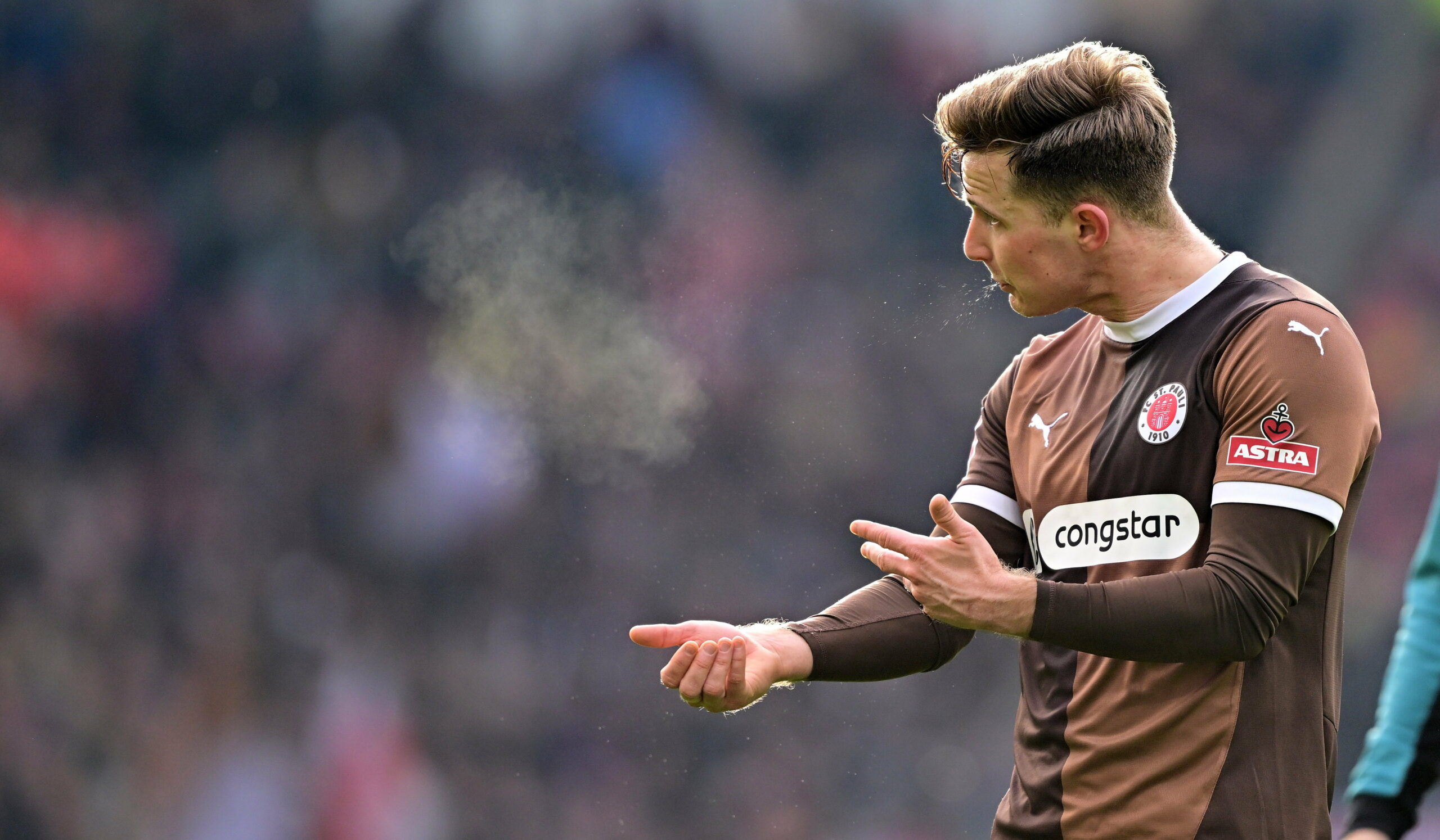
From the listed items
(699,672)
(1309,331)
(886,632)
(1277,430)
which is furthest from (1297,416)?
(699,672)

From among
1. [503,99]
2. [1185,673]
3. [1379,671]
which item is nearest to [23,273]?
[503,99]

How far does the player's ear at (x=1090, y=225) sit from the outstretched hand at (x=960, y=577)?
580mm

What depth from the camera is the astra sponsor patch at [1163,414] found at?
2012 millimetres

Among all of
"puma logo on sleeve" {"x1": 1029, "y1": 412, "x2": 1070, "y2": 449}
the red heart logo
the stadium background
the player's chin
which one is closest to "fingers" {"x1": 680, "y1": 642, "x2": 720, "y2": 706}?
"puma logo on sleeve" {"x1": 1029, "y1": 412, "x2": 1070, "y2": 449}

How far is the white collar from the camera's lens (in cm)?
209

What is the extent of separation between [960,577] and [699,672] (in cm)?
51

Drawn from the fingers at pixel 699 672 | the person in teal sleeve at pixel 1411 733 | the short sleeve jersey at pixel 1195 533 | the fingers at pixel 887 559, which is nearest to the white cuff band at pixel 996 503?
the short sleeve jersey at pixel 1195 533

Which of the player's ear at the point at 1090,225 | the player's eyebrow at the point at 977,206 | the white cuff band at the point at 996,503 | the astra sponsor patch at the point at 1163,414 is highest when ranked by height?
the player's eyebrow at the point at 977,206

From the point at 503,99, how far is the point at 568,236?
71cm

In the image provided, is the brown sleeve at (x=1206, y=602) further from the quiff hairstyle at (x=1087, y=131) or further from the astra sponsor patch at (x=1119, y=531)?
the quiff hairstyle at (x=1087, y=131)

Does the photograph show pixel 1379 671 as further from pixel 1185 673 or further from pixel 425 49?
pixel 425 49

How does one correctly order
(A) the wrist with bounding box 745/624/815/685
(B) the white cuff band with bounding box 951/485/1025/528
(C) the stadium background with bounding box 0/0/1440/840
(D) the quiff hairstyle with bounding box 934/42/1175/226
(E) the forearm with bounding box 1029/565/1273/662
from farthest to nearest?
(C) the stadium background with bounding box 0/0/1440/840
(B) the white cuff band with bounding box 951/485/1025/528
(A) the wrist with bounding box 745/624/815/685
(D) the quiff hairstyle with bounding box 934/42/1175/226
(E) the forearm with bounding box 1029/565/1273/662

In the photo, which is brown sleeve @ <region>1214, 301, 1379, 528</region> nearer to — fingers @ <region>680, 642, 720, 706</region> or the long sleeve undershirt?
the long sleeve undershirt

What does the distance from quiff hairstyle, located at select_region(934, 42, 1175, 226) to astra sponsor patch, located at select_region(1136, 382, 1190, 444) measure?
0.31 m
